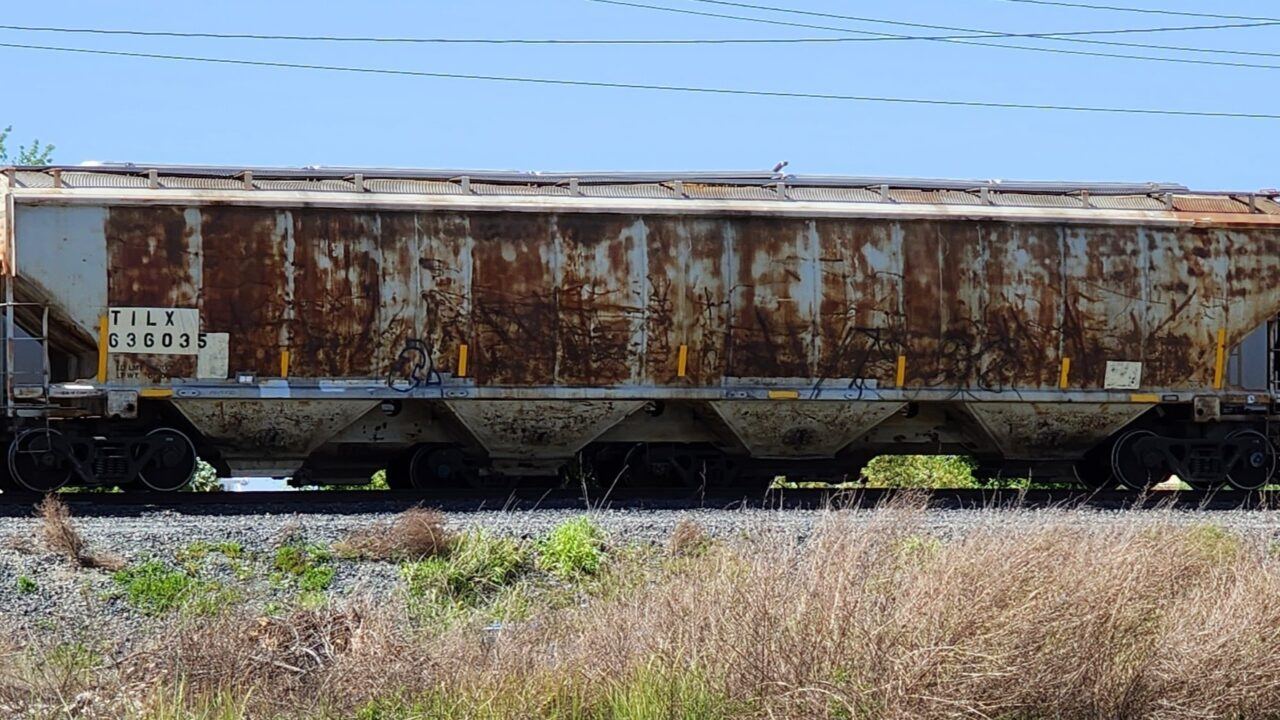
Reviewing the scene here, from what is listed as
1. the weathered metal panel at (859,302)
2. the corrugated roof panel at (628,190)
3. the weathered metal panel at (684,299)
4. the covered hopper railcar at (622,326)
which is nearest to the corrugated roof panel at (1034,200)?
the covered hopper railcar at (622,326)

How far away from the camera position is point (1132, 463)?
703 inches

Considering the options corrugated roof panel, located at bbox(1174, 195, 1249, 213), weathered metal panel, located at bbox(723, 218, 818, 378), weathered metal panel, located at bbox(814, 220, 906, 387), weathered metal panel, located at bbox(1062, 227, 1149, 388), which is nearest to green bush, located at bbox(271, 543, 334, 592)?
weathered metal panel, located at bbox(723, 218, 818, 378)

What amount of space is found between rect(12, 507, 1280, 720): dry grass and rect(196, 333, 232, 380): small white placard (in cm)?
683

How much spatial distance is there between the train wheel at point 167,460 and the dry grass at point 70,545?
442 cm

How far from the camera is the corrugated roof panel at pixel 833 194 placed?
17219 millimetres

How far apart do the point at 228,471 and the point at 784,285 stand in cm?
622

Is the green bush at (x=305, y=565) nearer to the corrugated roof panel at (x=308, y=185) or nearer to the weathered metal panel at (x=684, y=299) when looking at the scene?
the corrugated roof panel at (x=308, y=185)

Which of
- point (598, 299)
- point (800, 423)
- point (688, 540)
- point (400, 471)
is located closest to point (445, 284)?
point (598, 299)

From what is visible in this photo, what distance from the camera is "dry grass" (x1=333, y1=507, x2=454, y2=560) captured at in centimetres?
1130

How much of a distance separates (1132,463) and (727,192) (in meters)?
5.62

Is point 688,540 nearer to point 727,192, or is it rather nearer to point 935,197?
point 727,192

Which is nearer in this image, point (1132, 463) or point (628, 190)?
point (628, 190)

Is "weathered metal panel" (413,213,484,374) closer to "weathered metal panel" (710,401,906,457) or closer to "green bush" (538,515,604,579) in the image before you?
"weathered metal panel" (710,401,906,457)

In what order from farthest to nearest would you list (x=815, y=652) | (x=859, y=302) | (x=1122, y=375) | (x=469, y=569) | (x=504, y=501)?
(x=1122, y=375), (x=859, y=302), (x=504, y=501), (x=469, y=569), (x=815, y=652)
